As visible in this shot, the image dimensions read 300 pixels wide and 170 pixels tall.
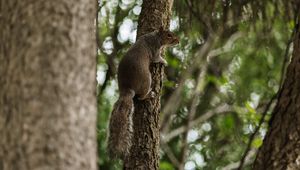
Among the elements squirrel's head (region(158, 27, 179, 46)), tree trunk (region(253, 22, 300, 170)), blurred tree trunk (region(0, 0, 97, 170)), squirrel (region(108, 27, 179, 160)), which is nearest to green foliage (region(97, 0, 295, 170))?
squirrel's head (region(158, 27, 179, 46))

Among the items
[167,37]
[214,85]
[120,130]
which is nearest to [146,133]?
[120,130]

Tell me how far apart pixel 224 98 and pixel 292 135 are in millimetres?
6609

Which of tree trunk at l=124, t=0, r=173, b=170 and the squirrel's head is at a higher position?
the squirrel's head

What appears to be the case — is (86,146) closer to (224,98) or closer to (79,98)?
(79,98)

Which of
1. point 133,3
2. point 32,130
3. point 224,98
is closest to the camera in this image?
point 32,130

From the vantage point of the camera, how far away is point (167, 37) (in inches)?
223

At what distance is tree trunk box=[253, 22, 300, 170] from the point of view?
315 centimetres

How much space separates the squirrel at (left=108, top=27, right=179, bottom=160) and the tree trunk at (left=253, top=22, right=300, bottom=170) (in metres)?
1.29

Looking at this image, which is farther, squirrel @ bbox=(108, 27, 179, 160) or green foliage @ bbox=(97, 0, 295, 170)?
green foliage @ bbox=(97, 0, 295, 170)

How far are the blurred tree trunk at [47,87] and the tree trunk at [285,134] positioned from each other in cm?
102

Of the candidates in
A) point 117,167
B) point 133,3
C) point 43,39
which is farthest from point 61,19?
point 133,3

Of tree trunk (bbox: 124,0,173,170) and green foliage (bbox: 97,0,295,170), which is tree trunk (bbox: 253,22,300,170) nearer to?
tree trunk (bbox: 124,0,173,170)

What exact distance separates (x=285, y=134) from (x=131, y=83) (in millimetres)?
1940

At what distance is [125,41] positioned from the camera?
930cm
